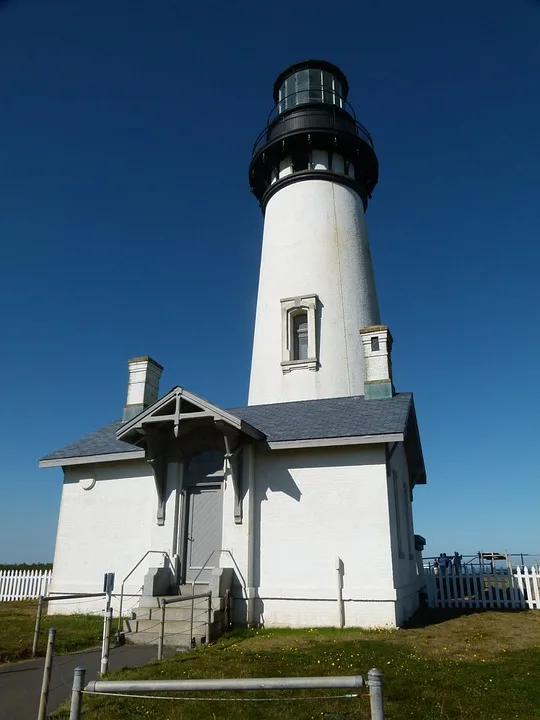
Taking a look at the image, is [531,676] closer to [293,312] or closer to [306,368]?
[306,368]

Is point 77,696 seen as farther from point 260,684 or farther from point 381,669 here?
point 381,669

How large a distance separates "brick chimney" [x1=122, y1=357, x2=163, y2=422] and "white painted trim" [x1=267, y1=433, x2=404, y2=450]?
16.7 feet

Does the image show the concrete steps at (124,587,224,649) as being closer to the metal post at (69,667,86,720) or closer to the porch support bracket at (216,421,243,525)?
the porch support bracket at (216,421,243,525)

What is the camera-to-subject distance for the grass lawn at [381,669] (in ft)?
20.0

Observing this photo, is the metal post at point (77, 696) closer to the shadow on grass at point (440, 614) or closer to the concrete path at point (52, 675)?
the concrete path at point (52, 675)

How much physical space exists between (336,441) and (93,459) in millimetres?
6364

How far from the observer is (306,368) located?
1772 centimetres

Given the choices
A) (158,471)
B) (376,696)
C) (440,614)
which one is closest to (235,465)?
(158,471)

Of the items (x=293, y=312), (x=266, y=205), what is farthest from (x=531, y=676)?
(x=266, y=205)

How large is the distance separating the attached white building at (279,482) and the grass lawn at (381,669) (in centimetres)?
117

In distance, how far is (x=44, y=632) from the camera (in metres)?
11.0

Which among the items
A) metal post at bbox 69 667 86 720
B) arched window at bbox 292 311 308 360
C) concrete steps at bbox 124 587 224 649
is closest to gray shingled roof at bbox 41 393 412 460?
arched window at bbox 292 311 308 360

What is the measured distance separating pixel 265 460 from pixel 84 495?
512 cm

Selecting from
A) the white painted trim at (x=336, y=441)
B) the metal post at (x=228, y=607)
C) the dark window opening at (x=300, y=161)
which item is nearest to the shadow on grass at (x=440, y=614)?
the metal post at (x=228, y=607)
